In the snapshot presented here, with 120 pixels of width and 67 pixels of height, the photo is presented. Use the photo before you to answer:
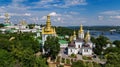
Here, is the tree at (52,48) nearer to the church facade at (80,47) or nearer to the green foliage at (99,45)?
the church facade at (80,47)

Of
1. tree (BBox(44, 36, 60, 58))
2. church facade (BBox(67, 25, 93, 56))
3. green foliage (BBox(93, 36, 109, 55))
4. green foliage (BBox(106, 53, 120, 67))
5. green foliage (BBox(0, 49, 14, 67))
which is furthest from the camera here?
church facade (BBox(67, 25, 93, 56))

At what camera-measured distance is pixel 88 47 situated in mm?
35125

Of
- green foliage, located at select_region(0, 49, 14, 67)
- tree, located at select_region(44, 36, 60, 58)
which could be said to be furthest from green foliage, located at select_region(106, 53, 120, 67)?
tree, located at select_region(44, 36, 60, 58)

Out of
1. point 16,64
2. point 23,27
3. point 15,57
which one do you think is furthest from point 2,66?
point 23,27

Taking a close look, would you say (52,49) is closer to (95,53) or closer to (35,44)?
(35,44)

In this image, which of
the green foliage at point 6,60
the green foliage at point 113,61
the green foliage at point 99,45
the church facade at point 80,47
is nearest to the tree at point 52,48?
the church facade at point 80,47

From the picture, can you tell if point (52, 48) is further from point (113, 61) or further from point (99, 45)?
point (113, 61)

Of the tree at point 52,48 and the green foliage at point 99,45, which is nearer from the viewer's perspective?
the tree at point 52,48

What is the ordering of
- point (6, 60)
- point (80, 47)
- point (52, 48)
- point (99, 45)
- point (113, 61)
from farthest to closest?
point (80, 47) → point (99, 45) → point (52, 48) → point (113, 61) → point (6, 60)

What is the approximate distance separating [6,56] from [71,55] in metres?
13.1

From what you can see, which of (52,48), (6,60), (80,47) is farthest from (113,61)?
(80,47)

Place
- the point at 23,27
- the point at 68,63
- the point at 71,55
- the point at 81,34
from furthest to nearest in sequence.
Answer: the point at 23,27 → the point at 81,34 → the point at 71,55 → the point at 68,63

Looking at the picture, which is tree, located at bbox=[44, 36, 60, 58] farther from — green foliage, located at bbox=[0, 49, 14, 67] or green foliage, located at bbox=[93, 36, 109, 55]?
green foliage, located at bbox=[0, 49, 14, 67]

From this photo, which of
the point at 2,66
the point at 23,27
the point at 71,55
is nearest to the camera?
the point at 2,66
